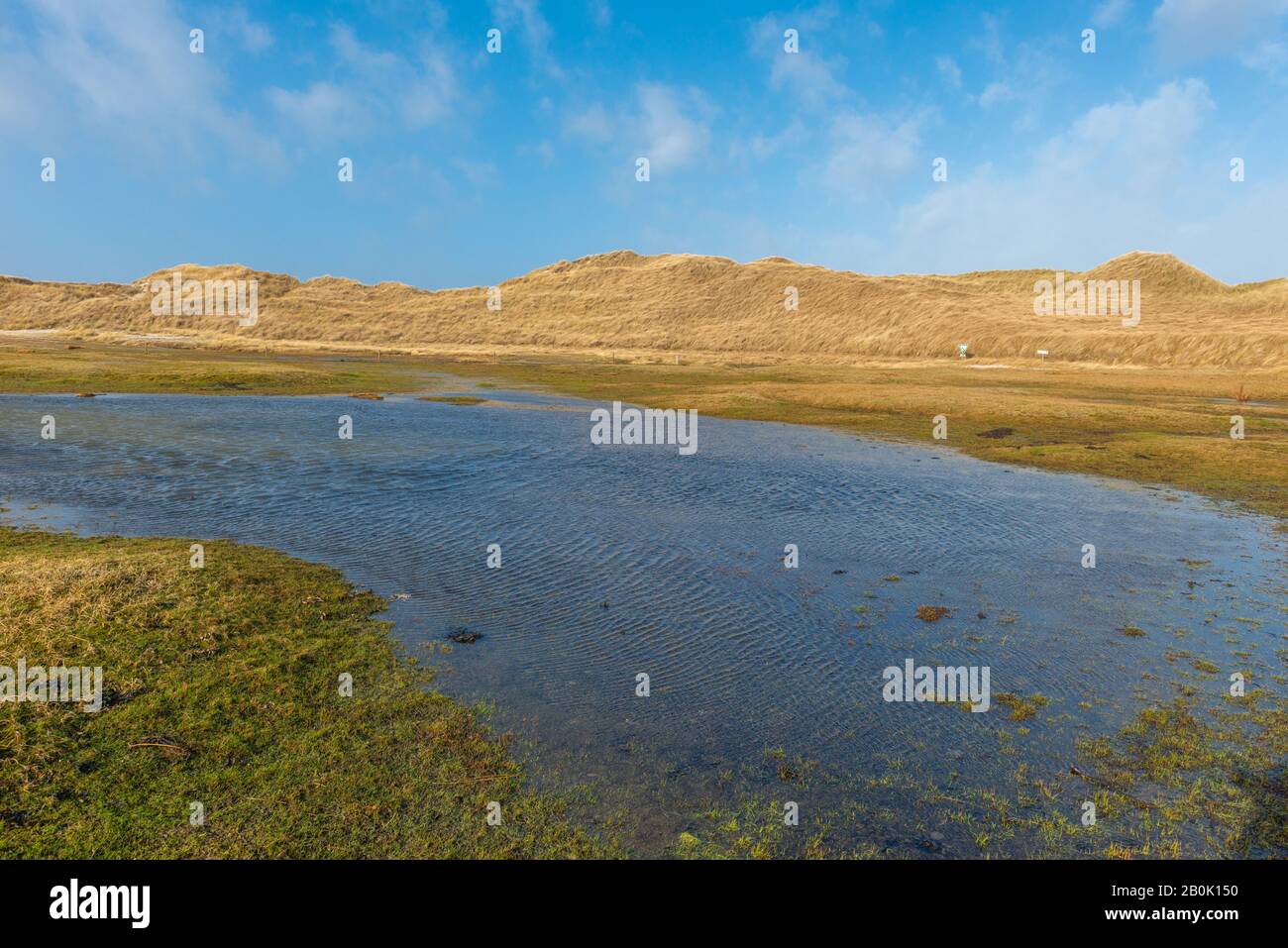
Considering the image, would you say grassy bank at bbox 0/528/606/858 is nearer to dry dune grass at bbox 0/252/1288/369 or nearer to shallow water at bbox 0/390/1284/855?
shallow water at bbox 0/390/1284/855

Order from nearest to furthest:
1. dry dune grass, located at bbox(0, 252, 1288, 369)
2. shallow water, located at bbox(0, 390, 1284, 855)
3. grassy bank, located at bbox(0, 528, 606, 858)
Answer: grassy bank, located at bbox(0, 528, 606, 858) < shallow water, located at bbox(0, 390, 1284, 855) < dry dune grass, located at bbox(0, 252, 1288, 369)

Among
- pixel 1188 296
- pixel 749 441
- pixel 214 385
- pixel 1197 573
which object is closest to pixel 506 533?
pixel 1197 573

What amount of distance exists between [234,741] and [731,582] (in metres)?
11.4

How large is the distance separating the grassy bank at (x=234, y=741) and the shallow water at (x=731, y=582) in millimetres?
→ 1002

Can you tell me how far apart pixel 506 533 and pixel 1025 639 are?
45.6 ft

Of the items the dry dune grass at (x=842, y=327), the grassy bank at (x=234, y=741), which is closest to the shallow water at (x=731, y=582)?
the grassy bank at (x=234, y=741)

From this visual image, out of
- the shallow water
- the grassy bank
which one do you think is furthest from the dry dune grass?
the grassy bank

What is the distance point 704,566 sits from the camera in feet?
63.5

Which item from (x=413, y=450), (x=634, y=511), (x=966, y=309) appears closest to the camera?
(x=634, y=511)

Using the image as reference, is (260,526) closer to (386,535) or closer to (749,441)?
(386,535)

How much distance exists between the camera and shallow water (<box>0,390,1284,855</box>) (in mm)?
10680

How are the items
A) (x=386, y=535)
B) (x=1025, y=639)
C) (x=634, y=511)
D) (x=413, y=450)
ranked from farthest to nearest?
(x=413, y=450) → (x=634, y=511) → (x=386, y=535) → (x=1025, y=639)

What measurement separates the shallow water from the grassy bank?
3.29 feet

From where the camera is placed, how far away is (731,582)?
18.2 metres
